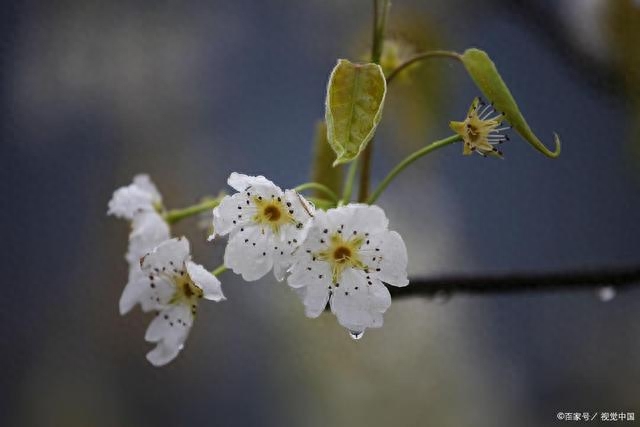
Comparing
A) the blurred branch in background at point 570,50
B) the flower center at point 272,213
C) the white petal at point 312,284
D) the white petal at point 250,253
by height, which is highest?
the blurred branch in background at point 570,50

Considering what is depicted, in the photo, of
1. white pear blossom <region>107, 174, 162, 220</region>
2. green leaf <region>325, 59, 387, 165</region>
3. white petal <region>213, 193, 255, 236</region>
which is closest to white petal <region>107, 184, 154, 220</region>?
white pear blossom <region>107, 174, 162, 220</region>

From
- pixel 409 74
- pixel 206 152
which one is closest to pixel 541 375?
pixel 206 152

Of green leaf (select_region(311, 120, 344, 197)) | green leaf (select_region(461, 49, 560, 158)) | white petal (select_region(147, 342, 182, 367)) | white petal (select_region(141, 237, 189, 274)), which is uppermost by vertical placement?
green leaf (select_region(311, 120, 344, 197))

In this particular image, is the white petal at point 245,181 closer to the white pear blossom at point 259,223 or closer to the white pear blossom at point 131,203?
the white pear blossom at point 259,223

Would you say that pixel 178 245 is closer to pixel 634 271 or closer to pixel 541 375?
pixel 634 271

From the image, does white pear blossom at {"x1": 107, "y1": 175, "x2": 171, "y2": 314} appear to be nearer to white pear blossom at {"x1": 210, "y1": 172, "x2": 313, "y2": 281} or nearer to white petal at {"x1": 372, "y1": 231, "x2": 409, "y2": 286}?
white pear blossom at {"x1": 210, "y1": 172, "x2": 313, "y2": 281}

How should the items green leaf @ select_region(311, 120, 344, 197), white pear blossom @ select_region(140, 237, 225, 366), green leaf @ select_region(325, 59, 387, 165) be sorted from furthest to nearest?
green leaf @ select_region(311, 120, 344, 197), white pear blossom @ select_region(140, 237, 225, 366), green leaf @ select_region(325, 59, 387, 165)

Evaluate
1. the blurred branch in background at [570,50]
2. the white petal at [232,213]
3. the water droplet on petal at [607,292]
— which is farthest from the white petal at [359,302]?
the blurred branch in background at [570,50]
